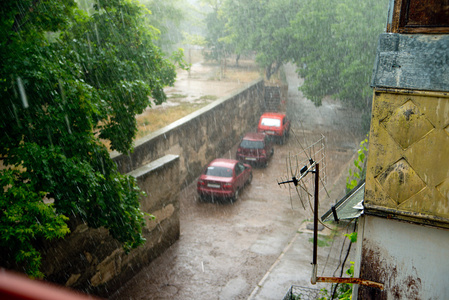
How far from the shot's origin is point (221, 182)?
55.7ft

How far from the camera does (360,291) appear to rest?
4.02 m

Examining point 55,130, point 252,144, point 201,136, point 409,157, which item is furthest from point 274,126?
point 409,157

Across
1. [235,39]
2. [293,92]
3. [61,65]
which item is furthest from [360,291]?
[293,92]

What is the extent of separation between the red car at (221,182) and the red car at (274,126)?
7.71 m

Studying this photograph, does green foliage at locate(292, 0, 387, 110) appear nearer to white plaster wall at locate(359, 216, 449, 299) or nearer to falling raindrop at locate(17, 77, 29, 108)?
falling raindrop at locate(17, 77, 29, 108)

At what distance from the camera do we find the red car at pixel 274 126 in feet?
82.3

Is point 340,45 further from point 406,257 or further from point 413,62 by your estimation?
point 406,257

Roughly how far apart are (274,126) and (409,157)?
21.7 m

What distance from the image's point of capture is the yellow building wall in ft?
11.4

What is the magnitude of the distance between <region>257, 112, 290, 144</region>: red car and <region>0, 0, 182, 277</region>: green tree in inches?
631

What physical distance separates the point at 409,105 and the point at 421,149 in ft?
1.28

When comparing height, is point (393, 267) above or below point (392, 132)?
below

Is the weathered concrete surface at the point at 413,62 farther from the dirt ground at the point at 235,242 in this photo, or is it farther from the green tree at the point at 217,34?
the green tree at the point at 217,34

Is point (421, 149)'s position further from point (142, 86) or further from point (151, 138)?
point (151, 138)
